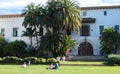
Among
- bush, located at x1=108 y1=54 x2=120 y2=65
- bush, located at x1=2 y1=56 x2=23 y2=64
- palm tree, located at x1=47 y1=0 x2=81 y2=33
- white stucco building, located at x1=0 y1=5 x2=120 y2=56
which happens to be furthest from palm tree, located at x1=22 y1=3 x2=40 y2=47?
bush, located at x1=108 y1=54 x2=120 y2=65

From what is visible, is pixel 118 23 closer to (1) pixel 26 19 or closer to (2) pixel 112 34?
(2) pixel 112 34

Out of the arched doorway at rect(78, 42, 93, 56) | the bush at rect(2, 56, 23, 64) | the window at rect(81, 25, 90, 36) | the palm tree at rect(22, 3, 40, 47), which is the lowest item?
the bush at rect(2, 56, 23, 64)

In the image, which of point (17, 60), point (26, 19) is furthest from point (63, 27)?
point (17, 60)

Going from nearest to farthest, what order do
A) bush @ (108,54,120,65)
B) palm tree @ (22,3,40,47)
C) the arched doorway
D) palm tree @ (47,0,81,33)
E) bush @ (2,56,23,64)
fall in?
bush @ (108,54,120,65) → bush @ (2,56,23,64) → palm tree @ (47,0,81,33) → palm tree @ (22,3,40,47) → the arched doorway

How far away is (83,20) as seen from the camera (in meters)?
61.2

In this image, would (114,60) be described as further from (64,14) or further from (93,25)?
(93,25)

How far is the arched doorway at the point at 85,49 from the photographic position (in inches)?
2440

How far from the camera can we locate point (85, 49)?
62156 millimetres

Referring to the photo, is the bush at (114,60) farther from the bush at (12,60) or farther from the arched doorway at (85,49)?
the arched doorway at (85,49)

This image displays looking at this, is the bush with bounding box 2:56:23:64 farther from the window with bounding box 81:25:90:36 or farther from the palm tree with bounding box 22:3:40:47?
the window with bounding box 81:25:90:36

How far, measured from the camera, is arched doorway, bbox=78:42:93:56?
203 feet

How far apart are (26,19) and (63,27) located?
6221 mm

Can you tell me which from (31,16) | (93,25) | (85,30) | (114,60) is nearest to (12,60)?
(31,16)

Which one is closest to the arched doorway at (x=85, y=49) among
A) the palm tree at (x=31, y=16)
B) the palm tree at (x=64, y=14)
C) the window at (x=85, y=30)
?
the window at (x=85, y=30)
